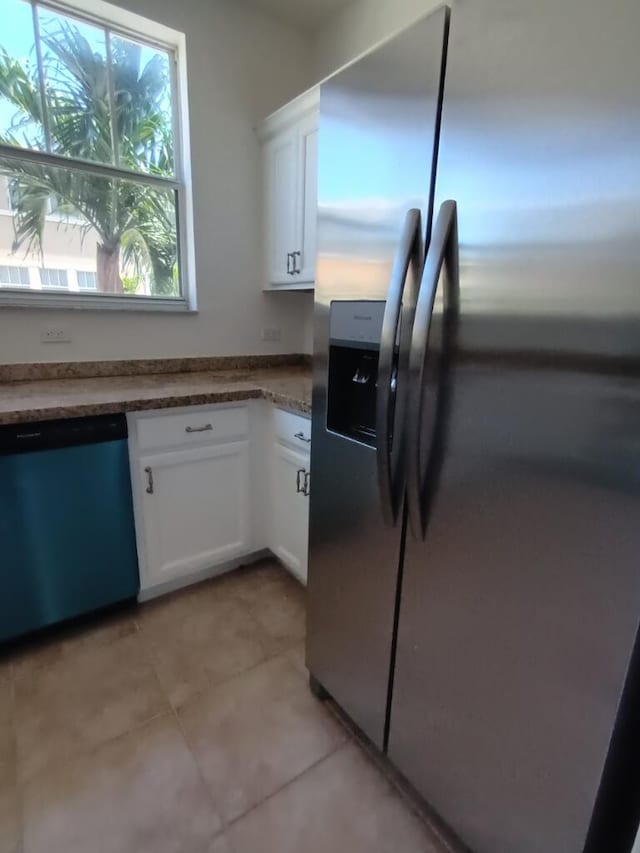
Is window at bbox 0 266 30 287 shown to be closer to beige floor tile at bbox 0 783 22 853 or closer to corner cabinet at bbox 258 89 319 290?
corner cabinet at bbox 258 89 319 290

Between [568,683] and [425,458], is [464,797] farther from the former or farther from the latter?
[425,458]

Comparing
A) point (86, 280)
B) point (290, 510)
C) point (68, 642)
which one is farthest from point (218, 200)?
point (68, 642)

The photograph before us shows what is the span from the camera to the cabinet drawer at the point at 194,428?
5.88 ft

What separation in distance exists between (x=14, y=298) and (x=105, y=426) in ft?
2.74

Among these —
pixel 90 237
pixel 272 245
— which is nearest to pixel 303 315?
pixel 272 245

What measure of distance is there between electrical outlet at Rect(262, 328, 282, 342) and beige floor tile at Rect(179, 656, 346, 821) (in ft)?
5.84

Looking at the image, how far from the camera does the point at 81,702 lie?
148 cm

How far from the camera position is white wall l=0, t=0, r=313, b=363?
6.74 ft

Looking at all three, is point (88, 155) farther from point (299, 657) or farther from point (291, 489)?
point (299, 657)

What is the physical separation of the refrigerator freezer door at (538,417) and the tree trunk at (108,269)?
1.88m

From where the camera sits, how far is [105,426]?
65.4 inches

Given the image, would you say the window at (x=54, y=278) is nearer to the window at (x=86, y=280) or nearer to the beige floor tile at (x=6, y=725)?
the window at (x=86, y=280)

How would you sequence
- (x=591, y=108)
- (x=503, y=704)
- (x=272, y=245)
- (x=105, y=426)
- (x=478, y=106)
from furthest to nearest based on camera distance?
(x=272, y=245)
(x=105, y=426)
(x=503, y=704)
(x=478, y=106)
(x=591, y=108)

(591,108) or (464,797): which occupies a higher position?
(591,108)
